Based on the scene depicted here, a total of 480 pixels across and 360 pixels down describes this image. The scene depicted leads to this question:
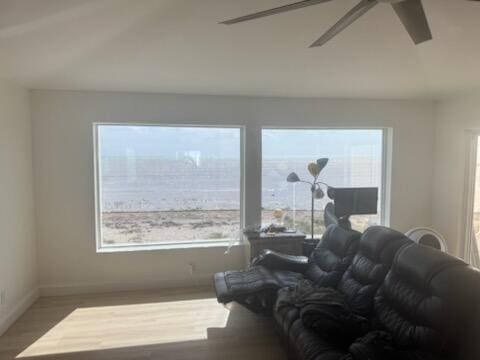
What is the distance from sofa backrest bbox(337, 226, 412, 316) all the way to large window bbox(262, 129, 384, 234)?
1.57 metres

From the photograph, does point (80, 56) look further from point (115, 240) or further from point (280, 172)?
point (280, 172)

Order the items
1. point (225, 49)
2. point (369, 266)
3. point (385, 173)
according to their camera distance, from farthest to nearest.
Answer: point (385, 173), point (225, 49), point (369, 266)

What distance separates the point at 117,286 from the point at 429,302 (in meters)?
3.30

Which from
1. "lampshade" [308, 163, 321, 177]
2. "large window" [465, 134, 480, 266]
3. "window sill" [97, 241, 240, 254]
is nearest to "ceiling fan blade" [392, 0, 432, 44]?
"lampshade" [308, 163, 321, 177]

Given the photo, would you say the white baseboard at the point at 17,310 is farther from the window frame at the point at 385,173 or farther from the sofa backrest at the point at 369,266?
the window frame at the point at 385,173

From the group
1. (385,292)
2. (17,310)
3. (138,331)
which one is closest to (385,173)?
(385,292)

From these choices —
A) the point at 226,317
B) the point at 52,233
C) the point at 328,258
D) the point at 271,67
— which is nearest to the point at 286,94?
the point at 271,67

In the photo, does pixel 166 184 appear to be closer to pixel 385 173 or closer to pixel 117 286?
pixel 117 286

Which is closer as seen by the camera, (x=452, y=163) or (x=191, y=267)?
(x=191, y=267)

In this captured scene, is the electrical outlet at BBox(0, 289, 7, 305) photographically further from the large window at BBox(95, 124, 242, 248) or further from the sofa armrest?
the sofa armrest

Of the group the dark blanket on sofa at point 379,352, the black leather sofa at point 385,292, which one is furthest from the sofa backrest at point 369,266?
the dark blanket on sofa at point 379,352

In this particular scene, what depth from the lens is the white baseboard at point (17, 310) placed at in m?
3.09

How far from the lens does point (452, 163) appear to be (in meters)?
4.34

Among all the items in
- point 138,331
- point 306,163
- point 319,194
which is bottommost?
point 138,331
